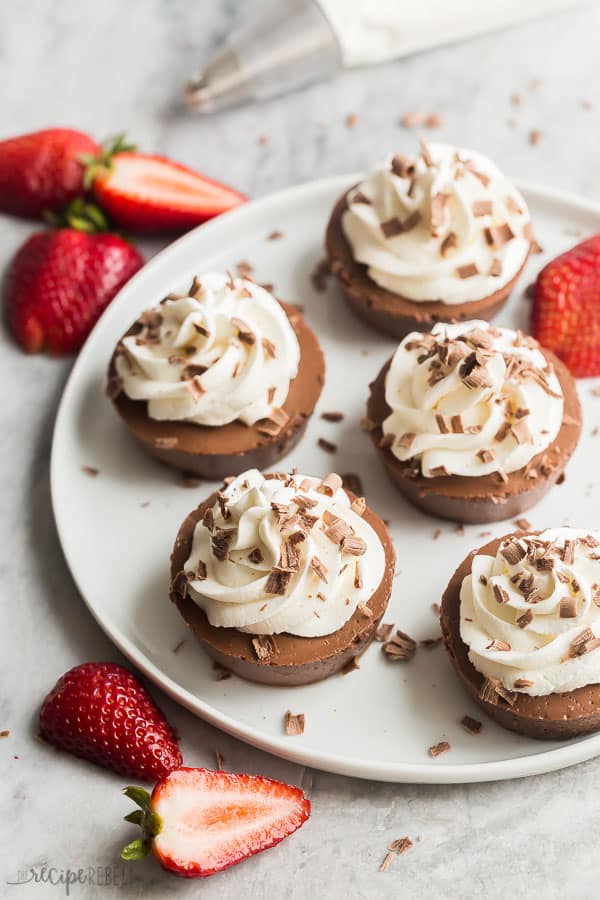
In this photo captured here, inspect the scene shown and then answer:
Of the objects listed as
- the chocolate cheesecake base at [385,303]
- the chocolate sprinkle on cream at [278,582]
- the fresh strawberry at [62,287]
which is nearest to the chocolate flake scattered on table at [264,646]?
the chocolate sprinkle on cream at [278,582]

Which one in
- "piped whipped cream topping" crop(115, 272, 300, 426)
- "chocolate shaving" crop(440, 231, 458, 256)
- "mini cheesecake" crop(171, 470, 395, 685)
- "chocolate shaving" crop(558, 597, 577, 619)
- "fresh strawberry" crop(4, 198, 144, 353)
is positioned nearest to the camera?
"chocolate shaving" crop(558, 597, 577, 619)

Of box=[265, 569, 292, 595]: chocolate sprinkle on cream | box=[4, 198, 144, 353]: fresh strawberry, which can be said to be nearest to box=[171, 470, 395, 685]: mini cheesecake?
box=[265, 569, 292, 595]: chocolate sprinkle on cream

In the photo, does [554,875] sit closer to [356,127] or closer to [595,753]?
[595,753]

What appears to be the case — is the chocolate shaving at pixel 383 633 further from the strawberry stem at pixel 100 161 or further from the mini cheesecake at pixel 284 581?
the strawberry stem at pixel 100 161

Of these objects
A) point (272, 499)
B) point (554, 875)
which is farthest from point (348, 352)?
point (554, 875)

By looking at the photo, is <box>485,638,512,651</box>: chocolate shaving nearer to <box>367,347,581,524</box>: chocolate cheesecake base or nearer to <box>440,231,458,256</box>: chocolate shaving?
<box>367,347,581,524</box>: chocolate cheesecake base
